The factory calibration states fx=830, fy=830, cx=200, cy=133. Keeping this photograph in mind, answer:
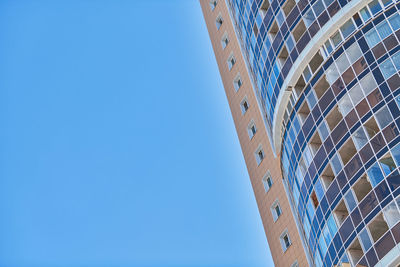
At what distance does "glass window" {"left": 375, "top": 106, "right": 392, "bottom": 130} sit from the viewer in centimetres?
4247

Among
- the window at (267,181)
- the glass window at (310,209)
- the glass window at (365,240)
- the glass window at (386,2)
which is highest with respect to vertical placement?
the window at (267,181)

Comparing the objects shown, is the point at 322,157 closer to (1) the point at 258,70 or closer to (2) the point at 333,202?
(2) the point at 333,202

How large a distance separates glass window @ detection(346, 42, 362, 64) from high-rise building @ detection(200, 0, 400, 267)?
0.07 meters

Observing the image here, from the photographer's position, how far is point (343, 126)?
147 ft

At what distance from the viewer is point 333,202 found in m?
44.3

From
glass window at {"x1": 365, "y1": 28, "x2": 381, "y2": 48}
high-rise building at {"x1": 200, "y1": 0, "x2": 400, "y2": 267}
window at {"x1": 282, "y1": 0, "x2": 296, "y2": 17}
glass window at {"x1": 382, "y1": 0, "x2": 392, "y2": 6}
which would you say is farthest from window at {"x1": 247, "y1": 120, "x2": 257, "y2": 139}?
glass window at {"x1": 382, "y1": 0, "x2": 392, "y2": 6}

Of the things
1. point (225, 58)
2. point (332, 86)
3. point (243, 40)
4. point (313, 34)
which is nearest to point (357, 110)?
point (332, 86)

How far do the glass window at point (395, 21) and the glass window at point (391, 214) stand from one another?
9.96 metres

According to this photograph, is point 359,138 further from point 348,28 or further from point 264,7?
point 264,7

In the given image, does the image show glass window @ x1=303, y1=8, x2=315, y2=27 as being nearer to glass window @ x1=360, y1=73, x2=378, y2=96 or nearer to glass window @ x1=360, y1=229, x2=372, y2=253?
glass window @ x1=360, y1=73, x2=378, y2=96

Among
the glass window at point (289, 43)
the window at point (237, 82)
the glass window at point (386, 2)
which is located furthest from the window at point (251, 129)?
the glass window at point (386, 2)

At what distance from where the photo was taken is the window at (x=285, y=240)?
181 ft

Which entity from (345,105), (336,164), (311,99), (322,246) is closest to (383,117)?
(345,105)

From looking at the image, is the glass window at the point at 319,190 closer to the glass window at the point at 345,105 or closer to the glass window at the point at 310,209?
the glass window at the point at 310,209
